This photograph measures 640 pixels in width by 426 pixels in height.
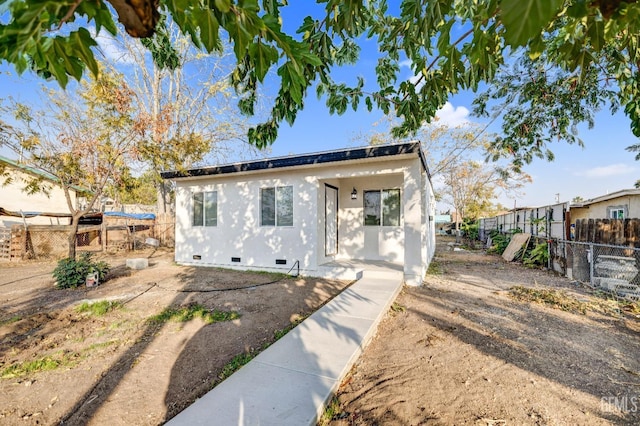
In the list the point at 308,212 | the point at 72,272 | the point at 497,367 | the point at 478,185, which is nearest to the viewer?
the point at 497,367

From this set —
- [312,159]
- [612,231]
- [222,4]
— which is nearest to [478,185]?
[612,231]

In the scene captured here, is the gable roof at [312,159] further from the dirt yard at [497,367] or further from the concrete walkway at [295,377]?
the concrete walkway at [295,377]

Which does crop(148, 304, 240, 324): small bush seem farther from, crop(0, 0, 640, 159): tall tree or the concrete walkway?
crop(0, 0, 640, 159): tall tree

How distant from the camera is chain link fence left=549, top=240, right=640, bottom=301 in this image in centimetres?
527

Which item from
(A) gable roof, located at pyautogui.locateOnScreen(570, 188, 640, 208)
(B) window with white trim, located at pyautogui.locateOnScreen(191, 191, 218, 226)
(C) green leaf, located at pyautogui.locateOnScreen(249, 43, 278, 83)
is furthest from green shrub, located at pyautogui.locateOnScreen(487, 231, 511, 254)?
(C) green leaf, located at pyautogui.locateOnScreen(249, 43, 278, 83)

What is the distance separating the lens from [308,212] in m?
7.23

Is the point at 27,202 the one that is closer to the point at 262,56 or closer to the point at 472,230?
the point at 262,56

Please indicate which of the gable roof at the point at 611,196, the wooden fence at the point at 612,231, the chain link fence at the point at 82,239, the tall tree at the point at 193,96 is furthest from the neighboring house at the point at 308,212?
the gable roof at the point at 611,196

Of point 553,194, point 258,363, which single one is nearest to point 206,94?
point 258,363

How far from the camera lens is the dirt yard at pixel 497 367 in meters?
2.23

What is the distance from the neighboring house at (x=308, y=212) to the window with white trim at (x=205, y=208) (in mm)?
31

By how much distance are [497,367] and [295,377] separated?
6.95 feet

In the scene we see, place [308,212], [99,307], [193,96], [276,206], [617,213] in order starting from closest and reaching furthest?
[99,307]
[308,212]
[276,206]
[617,213]
[193,96]

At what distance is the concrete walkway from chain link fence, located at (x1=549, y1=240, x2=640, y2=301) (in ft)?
16.2
